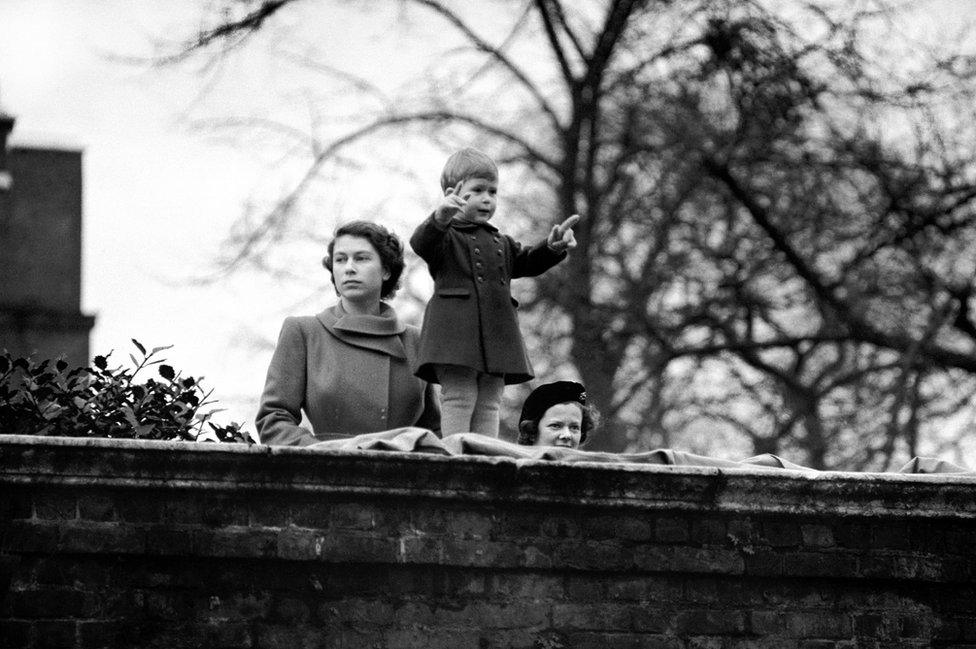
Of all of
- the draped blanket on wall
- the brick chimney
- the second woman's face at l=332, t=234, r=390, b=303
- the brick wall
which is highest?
the brick chimney

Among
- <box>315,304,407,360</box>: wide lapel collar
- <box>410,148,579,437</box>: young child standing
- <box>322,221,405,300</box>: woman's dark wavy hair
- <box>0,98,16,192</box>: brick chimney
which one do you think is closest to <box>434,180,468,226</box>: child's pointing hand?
<box>410,148,579,437</box>: young child standing

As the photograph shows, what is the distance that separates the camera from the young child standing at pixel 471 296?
7594mm

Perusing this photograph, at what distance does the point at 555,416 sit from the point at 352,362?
3.09 feet

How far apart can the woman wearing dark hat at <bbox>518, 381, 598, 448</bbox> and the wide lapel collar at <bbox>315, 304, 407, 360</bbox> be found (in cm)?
65

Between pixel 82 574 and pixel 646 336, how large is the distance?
32.1 ft

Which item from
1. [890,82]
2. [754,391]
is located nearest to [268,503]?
[890,82]

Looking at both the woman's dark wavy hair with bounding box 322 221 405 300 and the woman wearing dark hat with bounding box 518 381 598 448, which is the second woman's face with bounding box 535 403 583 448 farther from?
the woman's dark wavy hair with bounding box 322 221 405 300

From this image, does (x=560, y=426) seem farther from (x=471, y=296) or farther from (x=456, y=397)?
(x=471, y=296)

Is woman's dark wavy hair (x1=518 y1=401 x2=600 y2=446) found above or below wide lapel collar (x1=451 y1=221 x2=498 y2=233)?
below

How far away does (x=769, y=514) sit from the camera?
7.08 meters

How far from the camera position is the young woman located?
24.8 ft

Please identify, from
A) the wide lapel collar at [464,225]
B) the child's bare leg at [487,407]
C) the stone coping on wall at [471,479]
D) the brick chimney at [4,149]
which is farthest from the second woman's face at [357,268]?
the brick chimney at [4,149]

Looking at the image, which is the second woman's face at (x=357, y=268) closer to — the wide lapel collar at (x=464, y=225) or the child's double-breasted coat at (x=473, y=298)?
the child's double-breasted coat at (x=473, y=298)

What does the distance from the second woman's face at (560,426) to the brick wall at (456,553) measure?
951 millimetres
